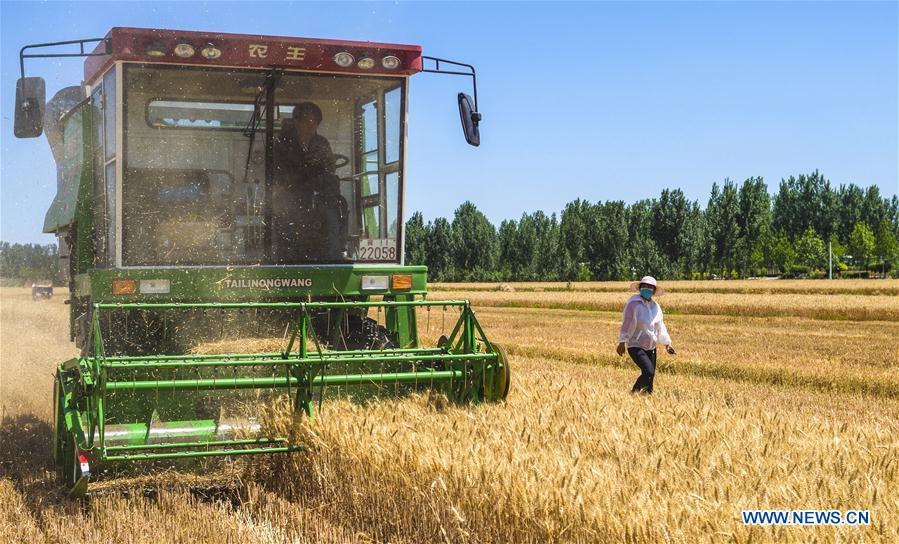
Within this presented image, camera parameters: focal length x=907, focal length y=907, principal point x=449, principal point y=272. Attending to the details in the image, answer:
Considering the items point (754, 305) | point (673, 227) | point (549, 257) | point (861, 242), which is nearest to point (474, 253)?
point (549, 257)

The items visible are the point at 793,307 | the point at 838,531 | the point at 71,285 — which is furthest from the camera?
the point at 793,307

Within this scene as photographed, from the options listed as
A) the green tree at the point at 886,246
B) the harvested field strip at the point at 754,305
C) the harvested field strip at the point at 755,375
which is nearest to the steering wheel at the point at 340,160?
the harvested field strip at the point at 755,375

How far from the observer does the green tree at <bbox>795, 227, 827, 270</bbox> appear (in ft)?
224

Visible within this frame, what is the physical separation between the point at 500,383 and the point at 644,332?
3.15 meters

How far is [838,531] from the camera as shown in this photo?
328 cm

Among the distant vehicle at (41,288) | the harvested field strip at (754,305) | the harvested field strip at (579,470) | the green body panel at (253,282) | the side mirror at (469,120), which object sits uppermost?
the side mirror at (469,120)

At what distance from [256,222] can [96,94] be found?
5.29 feet

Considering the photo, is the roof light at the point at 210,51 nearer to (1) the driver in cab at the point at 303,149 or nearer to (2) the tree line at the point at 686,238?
(1) the driver in cab at the point at 303,149

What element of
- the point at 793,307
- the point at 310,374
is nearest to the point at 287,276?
the point at 310,374

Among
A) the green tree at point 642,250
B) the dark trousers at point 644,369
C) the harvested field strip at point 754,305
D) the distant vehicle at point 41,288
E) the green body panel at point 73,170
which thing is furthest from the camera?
the green tree at point 642,250

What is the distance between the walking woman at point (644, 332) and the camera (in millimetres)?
8516

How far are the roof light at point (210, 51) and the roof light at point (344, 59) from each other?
0.81 m

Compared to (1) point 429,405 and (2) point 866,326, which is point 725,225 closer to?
(2) point 866,326

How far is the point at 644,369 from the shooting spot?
28.0 feet
